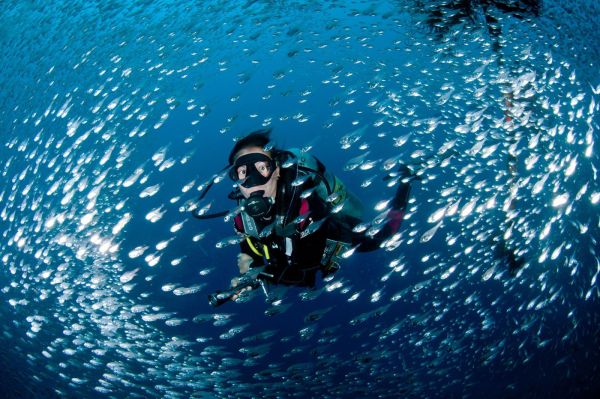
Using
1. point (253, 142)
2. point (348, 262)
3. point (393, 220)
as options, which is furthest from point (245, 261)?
point (348, 262)

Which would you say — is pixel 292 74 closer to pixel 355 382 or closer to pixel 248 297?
pixel 355 382

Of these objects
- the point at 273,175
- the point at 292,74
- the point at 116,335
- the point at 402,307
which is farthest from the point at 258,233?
the point at 292,74

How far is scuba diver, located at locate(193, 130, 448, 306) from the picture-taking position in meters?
3.03

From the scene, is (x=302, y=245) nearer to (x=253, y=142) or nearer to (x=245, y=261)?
(x=245, y=261)

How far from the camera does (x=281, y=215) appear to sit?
3145 mm

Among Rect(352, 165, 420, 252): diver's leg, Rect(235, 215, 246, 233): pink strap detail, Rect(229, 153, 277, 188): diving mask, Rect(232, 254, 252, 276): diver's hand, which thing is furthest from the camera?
Rect(352, 165, 420, 252): diver's leg

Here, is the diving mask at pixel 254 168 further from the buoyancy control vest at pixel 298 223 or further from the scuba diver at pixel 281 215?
the buoyancy control vest at pixel 298 223

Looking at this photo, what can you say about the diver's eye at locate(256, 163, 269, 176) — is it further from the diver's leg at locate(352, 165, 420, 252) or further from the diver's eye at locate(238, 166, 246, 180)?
the diver's leg at locate(352, 165, 420, 252)

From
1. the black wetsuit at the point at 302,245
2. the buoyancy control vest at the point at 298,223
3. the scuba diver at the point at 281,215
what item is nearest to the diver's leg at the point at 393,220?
the black wetsuit at the point at 302,245

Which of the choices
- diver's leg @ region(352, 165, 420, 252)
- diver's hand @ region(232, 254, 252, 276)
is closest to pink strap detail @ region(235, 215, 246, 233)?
diver's hand @ region(232, 254, 252, 276)

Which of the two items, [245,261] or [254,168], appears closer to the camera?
[254,168]

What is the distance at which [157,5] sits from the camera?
12.2 metres

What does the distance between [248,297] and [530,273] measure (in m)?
12.4

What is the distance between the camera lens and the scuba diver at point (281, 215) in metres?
3.03
